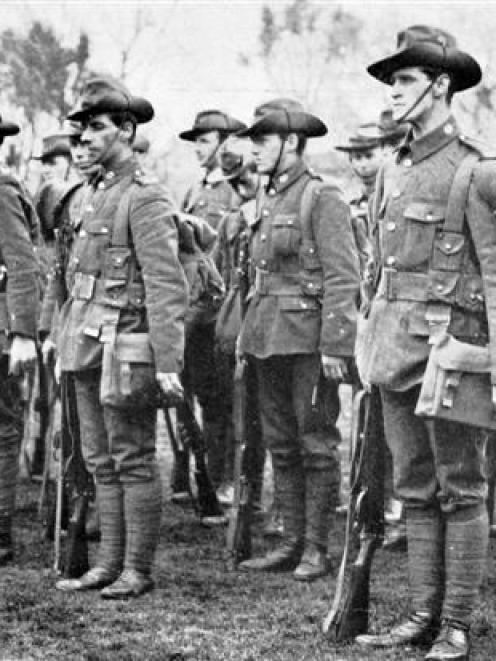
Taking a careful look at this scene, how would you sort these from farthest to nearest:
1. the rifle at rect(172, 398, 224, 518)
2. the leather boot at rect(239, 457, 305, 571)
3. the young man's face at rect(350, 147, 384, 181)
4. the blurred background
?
1. the blurred background
2. the young man's face at rect(350, 147, 384, 181)
3. the rifle at rect(172, 398, 224, 518)
4. the leather boot at rect(239, 457, 305, 571)

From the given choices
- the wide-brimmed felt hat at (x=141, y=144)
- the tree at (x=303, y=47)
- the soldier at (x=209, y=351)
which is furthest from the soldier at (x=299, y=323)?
the tree at (x=303, y=47)

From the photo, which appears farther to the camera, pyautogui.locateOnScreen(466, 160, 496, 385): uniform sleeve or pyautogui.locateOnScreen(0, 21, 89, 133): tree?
pyautogui.locateOnScreen(0, 21, 89, 133): tree

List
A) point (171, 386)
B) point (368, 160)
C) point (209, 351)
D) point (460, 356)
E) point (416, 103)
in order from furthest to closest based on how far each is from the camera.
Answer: point (209, 351) < point (368, 160) < point (171, 386) < point (416, 103) < point (460, 356)

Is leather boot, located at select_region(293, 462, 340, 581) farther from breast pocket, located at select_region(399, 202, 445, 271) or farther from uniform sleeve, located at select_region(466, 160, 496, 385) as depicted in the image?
uniform sleeve, located at select_region(466, 160, 496, 385)

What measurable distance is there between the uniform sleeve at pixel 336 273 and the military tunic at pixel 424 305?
114 cm

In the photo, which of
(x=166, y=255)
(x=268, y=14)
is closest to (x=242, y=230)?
(x=166, y=255)

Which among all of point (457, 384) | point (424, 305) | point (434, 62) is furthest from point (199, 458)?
point (434, 62)

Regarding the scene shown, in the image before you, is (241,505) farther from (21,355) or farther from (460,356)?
(460,356)

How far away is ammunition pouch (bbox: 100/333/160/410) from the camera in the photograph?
557cm

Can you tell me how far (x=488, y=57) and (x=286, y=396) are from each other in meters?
14.6

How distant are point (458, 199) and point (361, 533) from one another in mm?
1392

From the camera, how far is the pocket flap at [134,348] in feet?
18.3

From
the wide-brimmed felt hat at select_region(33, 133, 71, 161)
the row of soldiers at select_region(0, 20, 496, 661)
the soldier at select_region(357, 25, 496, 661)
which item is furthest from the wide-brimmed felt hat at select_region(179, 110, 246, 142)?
the soldier at select_region(357, 25, 496, 661)

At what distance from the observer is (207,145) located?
29.7ft
